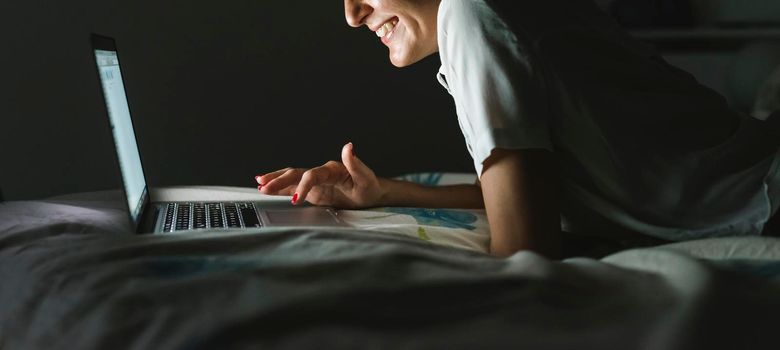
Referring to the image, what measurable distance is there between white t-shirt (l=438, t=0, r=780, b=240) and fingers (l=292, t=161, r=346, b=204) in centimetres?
30

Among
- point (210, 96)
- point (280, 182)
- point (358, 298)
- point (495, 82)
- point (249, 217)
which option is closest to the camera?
point (358, 298)

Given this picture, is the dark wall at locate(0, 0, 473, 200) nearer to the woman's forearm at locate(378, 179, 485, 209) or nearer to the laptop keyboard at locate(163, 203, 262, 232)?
the laptop keyboard at locate(163, 203, 262, 232)

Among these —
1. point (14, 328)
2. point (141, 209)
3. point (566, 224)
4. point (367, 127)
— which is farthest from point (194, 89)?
point (14, 328)

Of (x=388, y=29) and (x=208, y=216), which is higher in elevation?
(x=388, y=29)

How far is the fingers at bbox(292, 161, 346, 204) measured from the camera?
1.23 metres

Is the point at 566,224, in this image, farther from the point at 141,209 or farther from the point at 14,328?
the point at 14,328

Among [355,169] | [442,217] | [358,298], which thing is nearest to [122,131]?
[355,169]

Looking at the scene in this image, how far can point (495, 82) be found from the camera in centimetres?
93

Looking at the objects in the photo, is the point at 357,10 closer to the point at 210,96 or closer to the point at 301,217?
the point at 301,217

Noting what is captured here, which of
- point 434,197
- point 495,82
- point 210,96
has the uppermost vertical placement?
point 495,82

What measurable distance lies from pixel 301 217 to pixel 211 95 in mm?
987

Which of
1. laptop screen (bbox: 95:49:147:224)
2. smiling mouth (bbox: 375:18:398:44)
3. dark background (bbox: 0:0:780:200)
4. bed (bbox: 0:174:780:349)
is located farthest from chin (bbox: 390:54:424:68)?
dark background (bbox: 0:0:780:200)

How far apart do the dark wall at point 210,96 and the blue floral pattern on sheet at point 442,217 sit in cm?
95

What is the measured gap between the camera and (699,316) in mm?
616
